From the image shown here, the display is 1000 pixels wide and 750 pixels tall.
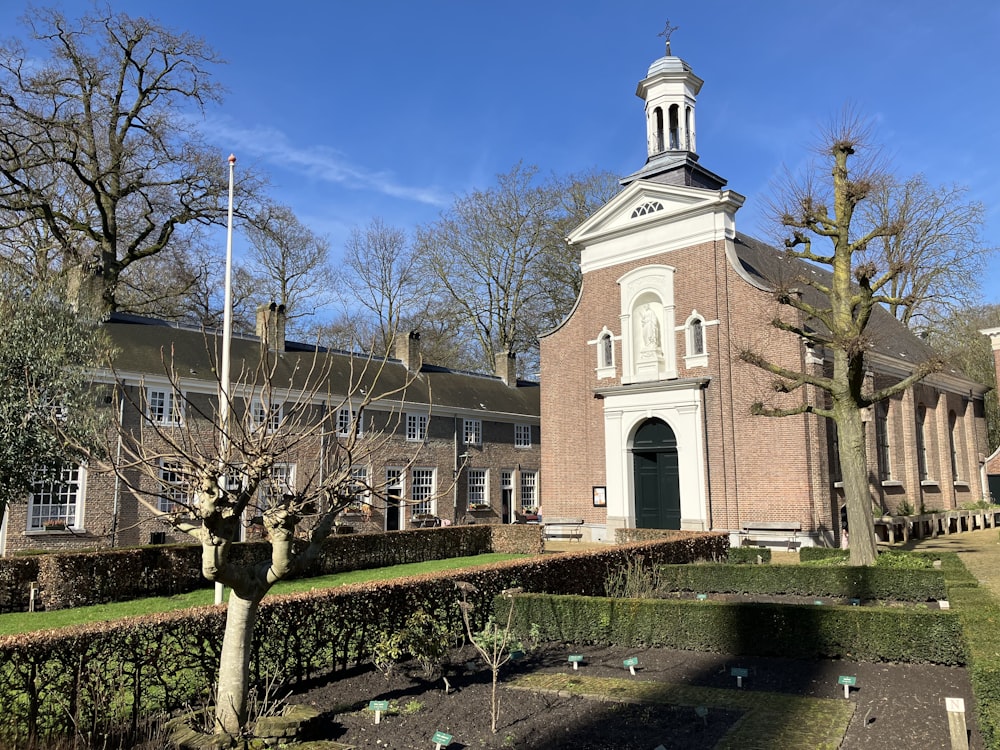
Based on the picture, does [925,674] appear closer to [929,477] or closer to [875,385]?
[875,385]

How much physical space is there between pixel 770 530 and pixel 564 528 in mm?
7719

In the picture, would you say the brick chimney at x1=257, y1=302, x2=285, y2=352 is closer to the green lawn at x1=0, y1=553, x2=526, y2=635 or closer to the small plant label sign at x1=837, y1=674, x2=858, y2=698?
the green lawn at x1=0, y1=553, x2=526, y2=635

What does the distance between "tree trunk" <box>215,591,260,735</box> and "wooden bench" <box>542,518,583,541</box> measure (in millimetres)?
20993

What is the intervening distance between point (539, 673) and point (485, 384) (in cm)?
2927

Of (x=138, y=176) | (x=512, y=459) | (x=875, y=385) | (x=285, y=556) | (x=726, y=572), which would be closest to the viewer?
(x=285, y=556)

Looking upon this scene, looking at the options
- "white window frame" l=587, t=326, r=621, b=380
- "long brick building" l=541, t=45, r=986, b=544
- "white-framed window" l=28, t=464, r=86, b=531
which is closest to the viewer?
"white-framed window" l=28, t=464, r=86, b=531

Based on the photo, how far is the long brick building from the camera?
2286cm

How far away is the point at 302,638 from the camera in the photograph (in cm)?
844

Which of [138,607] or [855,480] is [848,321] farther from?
[138,607]

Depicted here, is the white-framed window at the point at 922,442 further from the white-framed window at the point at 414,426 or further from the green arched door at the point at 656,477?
the white-framed window at the point at 414,426

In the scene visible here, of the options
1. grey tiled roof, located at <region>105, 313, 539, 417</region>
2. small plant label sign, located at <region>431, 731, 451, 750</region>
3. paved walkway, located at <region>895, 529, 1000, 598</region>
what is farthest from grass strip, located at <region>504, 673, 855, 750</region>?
grey tiled roof, located at <region>105, 313, 539, 417</region>

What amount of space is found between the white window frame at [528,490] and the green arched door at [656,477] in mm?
10812

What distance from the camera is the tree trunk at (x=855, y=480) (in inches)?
604

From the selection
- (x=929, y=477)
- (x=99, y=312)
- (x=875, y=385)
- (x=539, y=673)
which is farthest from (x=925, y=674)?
(x=929, y=477)
